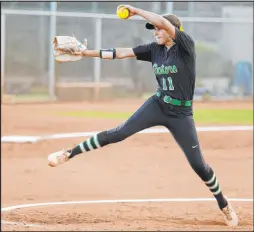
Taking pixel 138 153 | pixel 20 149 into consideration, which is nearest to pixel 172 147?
pixel 138 153

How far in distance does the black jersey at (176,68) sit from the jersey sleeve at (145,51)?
2cm

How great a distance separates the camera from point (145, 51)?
800cm

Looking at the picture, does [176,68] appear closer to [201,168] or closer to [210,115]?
[201,168]

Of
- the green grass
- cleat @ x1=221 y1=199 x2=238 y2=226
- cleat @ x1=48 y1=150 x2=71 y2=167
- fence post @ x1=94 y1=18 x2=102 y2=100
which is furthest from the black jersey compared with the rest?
fence post @ x1=94 y1=18 x2=102 y2=100

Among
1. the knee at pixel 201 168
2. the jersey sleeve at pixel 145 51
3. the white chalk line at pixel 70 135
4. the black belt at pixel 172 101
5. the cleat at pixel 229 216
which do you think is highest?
the jersey sleeve at pixel 145 51

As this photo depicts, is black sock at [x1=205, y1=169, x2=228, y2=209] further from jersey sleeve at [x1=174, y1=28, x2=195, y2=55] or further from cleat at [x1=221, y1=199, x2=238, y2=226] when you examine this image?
jersey sleeve at [x1=174, y1=28, x2=195, y2=55]

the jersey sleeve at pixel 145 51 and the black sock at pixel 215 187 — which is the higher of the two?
the jersey sleeve at pixel 145 51

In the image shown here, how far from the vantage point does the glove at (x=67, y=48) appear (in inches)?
313

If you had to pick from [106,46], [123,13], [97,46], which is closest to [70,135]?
[97,46]

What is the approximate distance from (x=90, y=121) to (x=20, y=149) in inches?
149

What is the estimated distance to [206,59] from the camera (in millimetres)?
24531

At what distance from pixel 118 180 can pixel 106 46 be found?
12.3 m

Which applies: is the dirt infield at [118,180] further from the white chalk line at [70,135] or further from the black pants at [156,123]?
the black pants at [156,123]

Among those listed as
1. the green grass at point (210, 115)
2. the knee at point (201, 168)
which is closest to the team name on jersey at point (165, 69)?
the knee at point (201, 168)
